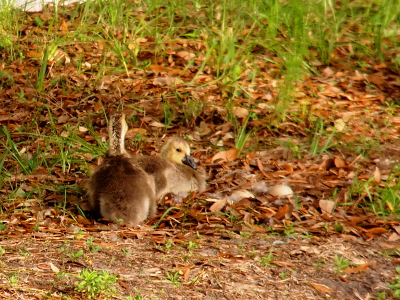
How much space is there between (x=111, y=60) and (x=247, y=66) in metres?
1.69

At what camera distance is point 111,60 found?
893 centimetres

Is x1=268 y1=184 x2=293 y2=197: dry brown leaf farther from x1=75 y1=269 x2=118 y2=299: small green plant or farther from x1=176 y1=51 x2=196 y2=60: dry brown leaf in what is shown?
x1=176 y1=51 x2=196 y2=60: dry brown leaf

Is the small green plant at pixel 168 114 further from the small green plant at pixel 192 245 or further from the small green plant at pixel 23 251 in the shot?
the small green plant at pixel 23 251

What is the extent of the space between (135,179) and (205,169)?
1322 mm

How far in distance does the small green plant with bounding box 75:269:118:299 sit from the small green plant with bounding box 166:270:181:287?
422 mm

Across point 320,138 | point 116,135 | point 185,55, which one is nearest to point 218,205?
point 116,135

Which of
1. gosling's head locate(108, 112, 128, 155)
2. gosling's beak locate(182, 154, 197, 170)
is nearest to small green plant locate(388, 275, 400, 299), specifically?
gosling's beak locate(182, 154, 197, 170)

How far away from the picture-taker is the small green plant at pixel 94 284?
451 cm

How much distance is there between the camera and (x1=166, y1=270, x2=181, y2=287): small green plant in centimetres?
487

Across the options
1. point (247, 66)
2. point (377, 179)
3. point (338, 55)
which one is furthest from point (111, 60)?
point (377, 179)

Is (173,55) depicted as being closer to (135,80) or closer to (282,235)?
(135,80)

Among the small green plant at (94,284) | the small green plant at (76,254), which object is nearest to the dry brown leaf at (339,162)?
the small green plant at (76,254)

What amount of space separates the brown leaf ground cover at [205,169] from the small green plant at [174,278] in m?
0.02

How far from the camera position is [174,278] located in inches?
194
